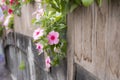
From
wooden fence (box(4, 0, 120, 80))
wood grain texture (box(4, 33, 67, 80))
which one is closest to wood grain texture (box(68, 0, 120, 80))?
wooden fence (box(4, 0, 120, 80))

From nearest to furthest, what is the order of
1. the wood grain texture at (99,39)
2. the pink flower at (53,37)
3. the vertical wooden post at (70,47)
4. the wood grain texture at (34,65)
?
the wood grain texture at (99,39) < the vertical wooden post at (70,47) < the pink flower at (53,37) < the wood grain texture at (34,65)

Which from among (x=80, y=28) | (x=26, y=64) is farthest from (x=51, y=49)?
(x=26, y=64)

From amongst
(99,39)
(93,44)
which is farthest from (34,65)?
(99,39)

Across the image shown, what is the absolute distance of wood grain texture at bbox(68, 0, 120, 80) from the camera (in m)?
1.46

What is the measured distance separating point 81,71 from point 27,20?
93.3 inches

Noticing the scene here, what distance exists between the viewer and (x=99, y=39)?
5.46 ft

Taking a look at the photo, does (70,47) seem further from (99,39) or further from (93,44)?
→ (99,39)

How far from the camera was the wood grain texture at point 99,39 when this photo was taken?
1456 millimetres

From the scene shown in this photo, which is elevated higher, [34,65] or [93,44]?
[93,44]

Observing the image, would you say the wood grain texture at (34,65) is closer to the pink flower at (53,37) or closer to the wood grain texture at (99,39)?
the pink flower at (53,37)

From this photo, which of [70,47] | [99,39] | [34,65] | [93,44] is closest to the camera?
[99,39]

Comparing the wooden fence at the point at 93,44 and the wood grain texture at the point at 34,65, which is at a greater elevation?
the wooden fence at the point at 93,44

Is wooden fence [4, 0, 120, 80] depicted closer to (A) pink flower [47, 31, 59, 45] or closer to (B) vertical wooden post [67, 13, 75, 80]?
(B) vertical wooden post [67, 13, 75, 80]

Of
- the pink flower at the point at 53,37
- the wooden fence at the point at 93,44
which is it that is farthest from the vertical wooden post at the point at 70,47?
the pink flower at the point at 53,37
